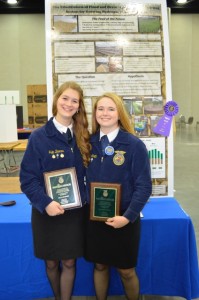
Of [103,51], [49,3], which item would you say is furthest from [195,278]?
[49,3]

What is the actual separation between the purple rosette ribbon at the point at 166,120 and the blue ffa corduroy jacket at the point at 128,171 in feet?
2.17

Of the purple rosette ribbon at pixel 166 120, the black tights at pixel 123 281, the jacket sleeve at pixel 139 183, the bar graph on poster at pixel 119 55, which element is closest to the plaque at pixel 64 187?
the jacket sleeve at pixel 139 183

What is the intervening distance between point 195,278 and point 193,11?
15130 millimetres

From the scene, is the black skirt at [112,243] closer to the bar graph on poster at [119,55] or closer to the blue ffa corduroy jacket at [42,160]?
the blue ffa corduroy jacket at [42,160]

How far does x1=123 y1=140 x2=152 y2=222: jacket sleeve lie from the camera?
5.36 feet

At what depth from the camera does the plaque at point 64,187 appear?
1.67 metres

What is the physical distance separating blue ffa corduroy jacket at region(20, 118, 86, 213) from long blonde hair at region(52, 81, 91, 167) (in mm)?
42

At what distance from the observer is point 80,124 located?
5.84 ft

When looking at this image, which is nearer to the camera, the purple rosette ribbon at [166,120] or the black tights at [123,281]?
the black tights at [123,281]

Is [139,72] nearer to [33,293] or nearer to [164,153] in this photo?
[164,153]

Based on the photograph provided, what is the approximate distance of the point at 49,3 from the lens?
226 centimetres

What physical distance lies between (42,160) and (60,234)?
38 cm

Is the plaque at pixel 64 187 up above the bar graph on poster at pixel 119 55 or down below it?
below

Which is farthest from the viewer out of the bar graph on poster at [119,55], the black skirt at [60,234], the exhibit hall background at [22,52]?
the exhibit hall background at [22,52]
